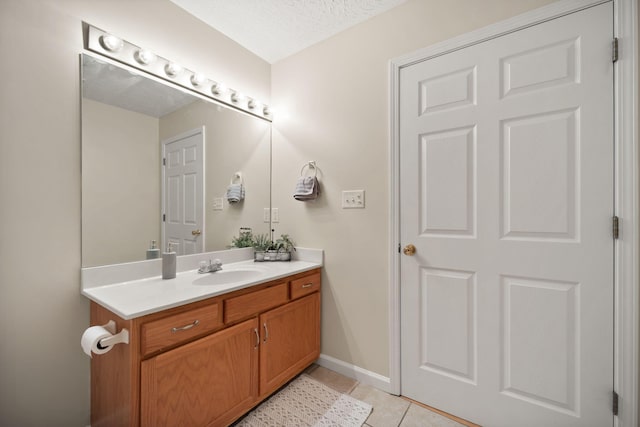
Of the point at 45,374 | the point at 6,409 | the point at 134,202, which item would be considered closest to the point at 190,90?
the point at 134,202

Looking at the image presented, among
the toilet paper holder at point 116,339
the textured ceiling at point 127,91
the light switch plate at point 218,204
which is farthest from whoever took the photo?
the light switch plate at point 218,204

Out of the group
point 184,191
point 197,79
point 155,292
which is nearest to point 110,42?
point 197,79

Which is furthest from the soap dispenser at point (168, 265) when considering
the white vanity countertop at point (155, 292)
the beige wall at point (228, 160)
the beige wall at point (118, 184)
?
the beige wall at point (228, 160)

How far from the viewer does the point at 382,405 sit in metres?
1.62

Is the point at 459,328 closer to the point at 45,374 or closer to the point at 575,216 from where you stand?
the point at 575,216

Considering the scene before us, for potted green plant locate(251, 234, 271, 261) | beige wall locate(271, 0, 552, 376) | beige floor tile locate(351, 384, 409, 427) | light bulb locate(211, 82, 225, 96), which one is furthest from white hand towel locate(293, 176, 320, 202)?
beige floor tile locate(351, 384, 409, 427)

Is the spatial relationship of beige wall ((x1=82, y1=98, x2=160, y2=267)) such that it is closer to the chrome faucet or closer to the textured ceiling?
the textured ceiling

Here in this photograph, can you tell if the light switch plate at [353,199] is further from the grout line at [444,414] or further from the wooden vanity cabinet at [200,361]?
the grout line at [444,414]

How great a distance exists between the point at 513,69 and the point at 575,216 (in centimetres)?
76

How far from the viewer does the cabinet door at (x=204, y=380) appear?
111 cm

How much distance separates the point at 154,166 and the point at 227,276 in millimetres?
798

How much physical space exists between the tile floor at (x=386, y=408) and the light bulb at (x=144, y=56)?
220 cm

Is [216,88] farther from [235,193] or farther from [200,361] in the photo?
[200,361]

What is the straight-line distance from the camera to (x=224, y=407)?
4.44 ft
